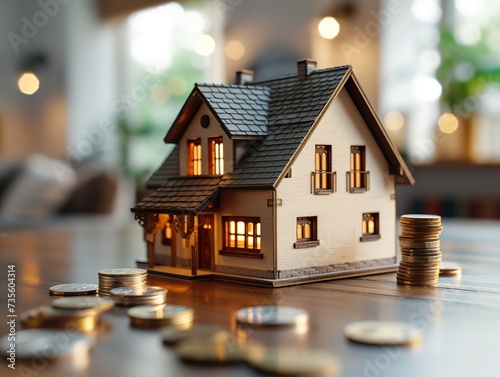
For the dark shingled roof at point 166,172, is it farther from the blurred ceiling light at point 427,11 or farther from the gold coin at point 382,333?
the blurred ceiling light at point 427,11

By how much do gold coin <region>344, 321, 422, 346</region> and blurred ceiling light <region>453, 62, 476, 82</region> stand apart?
10.0m

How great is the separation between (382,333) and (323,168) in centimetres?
199

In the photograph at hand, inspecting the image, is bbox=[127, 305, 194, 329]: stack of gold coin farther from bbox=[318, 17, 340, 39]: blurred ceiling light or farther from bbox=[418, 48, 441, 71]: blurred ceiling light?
bbox=[418, 48, 441, 71]: blurred ceiling light

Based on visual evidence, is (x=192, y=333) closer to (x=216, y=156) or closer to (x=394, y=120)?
(x=216, y=156)

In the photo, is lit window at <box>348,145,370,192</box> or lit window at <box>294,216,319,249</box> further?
lit window at <box>348,145,370,192</box>

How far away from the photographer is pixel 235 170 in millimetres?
4504

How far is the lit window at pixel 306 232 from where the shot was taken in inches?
170

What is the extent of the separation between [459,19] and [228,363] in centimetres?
1148

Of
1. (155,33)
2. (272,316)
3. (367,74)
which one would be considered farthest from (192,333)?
(155,33)

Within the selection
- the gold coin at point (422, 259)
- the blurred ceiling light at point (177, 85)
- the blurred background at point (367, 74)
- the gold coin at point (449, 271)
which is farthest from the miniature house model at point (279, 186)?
the blurred ceiling light at point (177, 85)

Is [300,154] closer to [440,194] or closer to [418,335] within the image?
[418,335]

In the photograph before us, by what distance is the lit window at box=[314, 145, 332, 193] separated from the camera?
14.8 feet

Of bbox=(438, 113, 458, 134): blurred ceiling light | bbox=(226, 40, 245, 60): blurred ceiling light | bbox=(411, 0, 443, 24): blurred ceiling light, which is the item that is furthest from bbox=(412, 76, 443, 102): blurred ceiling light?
bbox=(226, 40, 245, 60): blurred ceiling light

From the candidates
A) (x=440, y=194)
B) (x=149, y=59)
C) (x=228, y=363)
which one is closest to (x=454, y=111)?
(x=440, y=194)
